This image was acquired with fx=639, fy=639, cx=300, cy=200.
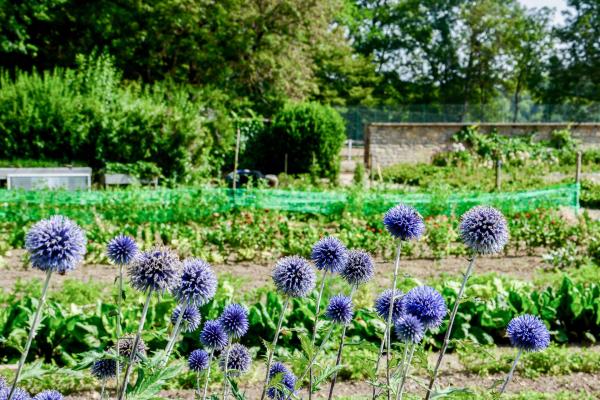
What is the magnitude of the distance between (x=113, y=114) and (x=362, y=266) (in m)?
13.8

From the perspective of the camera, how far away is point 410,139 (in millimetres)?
22938

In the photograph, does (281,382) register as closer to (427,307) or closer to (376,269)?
(427,307)

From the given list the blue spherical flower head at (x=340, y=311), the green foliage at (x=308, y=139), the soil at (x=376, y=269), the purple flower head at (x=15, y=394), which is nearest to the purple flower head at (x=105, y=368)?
the purple flower head at (x=15, y=394)

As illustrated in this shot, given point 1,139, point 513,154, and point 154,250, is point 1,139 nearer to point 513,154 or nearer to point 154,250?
point 154,250

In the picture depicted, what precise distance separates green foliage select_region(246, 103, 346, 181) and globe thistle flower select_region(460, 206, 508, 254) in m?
15.8

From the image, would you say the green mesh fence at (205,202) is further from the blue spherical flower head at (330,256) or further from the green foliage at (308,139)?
the green foliage at (308,139)

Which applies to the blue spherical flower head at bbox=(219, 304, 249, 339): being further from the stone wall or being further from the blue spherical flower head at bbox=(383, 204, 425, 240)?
the stone wall

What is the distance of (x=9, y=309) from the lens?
5156mm

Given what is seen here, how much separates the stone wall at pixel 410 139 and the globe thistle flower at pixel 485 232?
765 inches

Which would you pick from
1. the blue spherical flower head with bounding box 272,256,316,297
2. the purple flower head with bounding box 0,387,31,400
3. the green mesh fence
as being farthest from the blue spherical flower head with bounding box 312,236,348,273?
the green mesh fence

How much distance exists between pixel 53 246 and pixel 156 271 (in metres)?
0.38

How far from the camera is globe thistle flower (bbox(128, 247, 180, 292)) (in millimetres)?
2277

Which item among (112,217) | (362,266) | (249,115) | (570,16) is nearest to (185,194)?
(112,217)

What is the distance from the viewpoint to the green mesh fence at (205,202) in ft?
31.0
